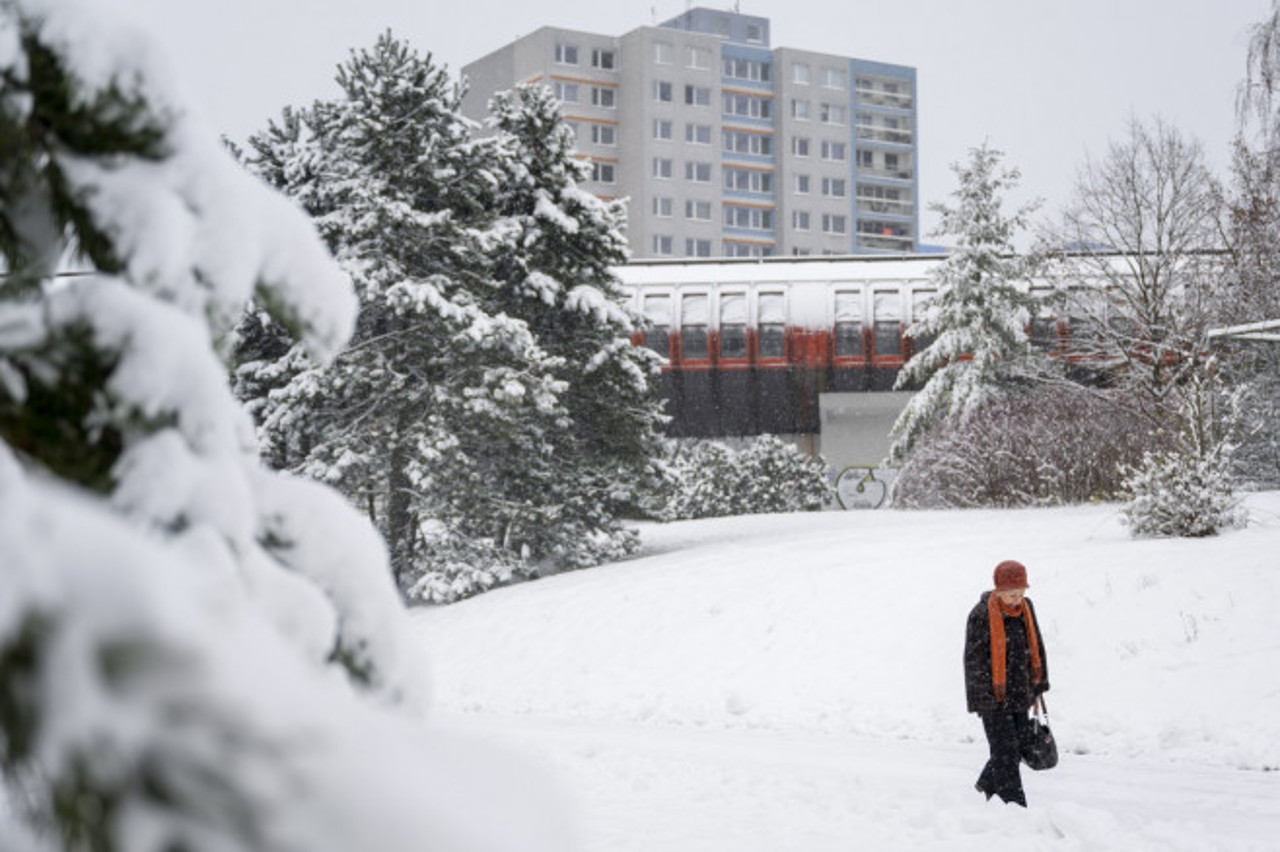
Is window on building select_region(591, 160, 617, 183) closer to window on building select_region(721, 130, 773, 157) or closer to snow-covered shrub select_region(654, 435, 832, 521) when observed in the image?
window on building select_region(721, 130, 773, 157)

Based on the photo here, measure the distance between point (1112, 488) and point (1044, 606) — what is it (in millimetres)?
9802

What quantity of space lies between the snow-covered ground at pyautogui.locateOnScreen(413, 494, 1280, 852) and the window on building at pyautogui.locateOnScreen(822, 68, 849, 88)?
298ft

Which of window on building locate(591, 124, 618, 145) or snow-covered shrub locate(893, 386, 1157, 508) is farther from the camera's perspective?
window on building locate(591, 124, 618, 145)

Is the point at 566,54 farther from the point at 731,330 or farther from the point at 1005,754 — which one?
the point at 1005,754

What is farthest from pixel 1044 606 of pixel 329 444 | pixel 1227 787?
pixel 329 444

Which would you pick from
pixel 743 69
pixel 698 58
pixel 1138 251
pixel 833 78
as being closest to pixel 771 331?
pixel 1138 251

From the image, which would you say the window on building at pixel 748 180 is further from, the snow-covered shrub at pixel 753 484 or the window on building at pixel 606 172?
the snow-covered shrub at pixel 753 484

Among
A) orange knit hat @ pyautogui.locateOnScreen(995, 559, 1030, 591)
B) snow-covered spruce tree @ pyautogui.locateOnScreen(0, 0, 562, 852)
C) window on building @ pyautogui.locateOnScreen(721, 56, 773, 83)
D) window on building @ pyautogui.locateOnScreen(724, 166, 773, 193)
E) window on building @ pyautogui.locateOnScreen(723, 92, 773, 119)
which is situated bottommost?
orange knit hat @ pyautogui.locateOnScreen(995, 559, 1030, 591)

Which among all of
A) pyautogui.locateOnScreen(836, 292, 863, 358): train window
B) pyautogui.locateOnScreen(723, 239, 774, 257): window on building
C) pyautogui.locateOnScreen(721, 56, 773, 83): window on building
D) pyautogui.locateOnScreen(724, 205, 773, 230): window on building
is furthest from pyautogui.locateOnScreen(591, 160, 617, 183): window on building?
pyautogui.locateOnScreen(836, 292, 863, 358): train window

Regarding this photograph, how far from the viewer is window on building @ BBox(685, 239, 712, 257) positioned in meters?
98.2

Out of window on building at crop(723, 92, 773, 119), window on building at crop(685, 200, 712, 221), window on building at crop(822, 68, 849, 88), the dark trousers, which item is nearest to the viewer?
the dark trousers

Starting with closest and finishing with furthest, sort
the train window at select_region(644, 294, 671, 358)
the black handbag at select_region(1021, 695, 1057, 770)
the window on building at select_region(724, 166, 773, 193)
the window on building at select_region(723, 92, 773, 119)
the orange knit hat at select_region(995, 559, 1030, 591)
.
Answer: the orange knit hat at select_region(995, 559, 1030, 591)
the black handbag at select_region(1021, 695, 1057, 770)
the train window at select_region(644, 294, 671, 358)
the window on building at select_region(724, 166, 773, 193)
the window on building at select_region(723, 92, 773, 119)

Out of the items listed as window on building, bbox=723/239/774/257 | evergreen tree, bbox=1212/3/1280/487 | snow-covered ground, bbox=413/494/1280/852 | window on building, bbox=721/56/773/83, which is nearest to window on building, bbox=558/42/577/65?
window on building, bbox=721/56/773/83

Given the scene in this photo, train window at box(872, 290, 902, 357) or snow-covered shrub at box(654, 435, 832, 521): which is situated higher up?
train window at box(872, 290, 902, 357)
